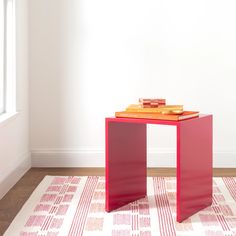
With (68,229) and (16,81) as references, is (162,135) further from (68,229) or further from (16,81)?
(68,229)

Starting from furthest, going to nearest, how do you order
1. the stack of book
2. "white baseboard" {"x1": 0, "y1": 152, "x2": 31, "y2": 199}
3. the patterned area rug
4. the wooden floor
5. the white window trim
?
1. the white window trim
2. "white baseboard" {"x1": 0, "y1": 152, "x2": 31, "y2": 199}
3. the wooden floor
4. the stack of book
5. the patterned area rug

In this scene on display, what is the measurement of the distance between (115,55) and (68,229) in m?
1.82

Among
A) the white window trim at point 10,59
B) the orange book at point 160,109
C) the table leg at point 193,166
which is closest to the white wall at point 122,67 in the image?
the white window trim at point 10,59

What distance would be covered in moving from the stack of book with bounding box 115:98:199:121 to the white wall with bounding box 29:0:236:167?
4.00 ft

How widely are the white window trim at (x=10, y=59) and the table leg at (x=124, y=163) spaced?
967mm

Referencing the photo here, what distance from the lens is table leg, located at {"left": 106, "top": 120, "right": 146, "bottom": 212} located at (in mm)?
2775

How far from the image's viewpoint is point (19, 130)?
12.2ft

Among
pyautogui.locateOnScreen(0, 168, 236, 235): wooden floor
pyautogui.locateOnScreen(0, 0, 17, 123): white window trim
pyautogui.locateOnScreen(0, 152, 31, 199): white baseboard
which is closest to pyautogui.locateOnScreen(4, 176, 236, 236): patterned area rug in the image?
pyautogui.locateOnScreen(0, 168, 236, 235): wooden floor

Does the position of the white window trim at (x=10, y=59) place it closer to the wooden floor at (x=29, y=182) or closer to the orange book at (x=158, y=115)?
the wooden floor at (x=29, y=182)

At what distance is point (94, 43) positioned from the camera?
400cm

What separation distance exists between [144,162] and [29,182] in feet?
2.91

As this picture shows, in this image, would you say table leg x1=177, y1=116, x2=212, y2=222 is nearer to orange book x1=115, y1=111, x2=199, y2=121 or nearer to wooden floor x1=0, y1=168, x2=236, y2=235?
orange book x1=115, y1=111, x2=199, y2=121

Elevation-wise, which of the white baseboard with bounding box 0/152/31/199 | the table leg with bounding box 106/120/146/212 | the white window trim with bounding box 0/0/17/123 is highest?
the white window trim with bounding box 0/0/17/123

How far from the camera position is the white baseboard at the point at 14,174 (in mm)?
3180
